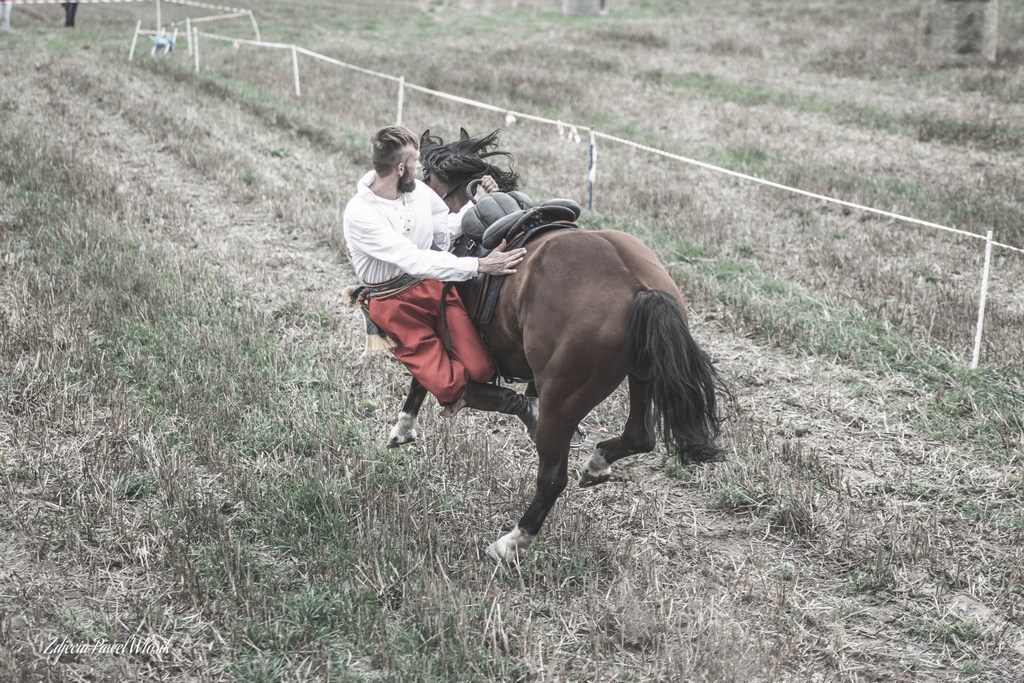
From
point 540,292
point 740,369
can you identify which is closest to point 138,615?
point 540,292

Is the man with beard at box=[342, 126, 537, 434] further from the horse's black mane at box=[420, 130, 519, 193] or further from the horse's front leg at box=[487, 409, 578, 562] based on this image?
the horse's front leg at box=[487, 409, 578, 562]

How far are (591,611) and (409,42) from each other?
20593mm

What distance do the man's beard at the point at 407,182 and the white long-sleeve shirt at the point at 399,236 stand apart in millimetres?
46

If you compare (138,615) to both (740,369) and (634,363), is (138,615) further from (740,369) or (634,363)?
(740,369)

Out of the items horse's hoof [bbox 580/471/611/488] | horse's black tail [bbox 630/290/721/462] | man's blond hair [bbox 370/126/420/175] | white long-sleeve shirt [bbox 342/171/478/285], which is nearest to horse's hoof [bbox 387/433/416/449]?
white long-sleeve shirt [bbox 342/171/478/285]

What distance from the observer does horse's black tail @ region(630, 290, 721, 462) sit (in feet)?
11.7

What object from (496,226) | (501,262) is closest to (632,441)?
(501,262)

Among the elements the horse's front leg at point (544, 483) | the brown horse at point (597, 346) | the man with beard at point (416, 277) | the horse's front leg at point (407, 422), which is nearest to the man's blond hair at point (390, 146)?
the man with beard at point (416, 277)

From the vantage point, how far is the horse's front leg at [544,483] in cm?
401

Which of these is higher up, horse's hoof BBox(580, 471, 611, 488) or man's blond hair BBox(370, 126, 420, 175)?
man's blond hair BBox(370, 126, 420, 175)

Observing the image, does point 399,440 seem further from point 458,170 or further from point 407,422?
point 458,170

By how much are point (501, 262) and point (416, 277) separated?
0.58 meters

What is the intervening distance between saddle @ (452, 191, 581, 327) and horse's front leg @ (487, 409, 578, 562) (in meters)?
0.70

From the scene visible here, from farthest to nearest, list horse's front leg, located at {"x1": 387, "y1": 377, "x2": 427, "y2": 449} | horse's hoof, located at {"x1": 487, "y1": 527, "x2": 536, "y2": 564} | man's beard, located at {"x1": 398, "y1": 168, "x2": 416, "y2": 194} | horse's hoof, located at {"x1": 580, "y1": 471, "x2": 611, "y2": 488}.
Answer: horse's front leg, located at {"x1": 387, "y1": 377, "x2": 427, "y2": 449}
horse's hoof, located at {"x1": 580, "y1": 471, "x2": 611, "y2": 488}
man's beard, located at {"x1": 398, "y1": 168, "x2": 416, "y2": 194}
horse's hoof, located at {"x1": 487, "y1": 527, "x2": 536, "y2": 564}
